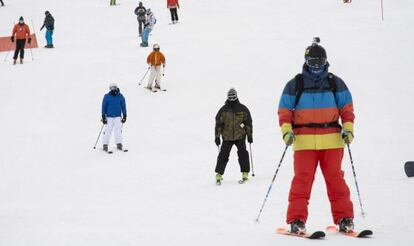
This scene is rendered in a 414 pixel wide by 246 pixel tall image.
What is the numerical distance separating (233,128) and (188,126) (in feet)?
19.3

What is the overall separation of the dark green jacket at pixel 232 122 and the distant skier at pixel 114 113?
4610 millimetres

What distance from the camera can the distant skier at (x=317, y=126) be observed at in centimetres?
567

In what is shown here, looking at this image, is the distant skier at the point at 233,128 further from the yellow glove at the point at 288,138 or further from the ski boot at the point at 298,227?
the yellow glove at the point at 288,138

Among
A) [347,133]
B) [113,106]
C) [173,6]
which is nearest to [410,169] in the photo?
[347,133]

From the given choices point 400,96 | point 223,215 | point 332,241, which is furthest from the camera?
point 400,96

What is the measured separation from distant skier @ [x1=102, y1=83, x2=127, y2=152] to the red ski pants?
362 inches

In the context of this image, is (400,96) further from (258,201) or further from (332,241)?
(332,241)

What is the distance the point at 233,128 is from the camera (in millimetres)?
10469

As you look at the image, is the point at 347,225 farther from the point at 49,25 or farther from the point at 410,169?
the point at 49,25

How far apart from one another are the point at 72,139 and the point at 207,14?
19.7 m

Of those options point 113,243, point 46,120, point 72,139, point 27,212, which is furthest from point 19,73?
point 113,243

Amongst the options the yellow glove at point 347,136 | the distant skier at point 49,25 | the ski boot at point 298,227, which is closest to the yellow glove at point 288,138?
the yellow glove at point 347,136

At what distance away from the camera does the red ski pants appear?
18.8 feet

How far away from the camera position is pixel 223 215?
7488mm
